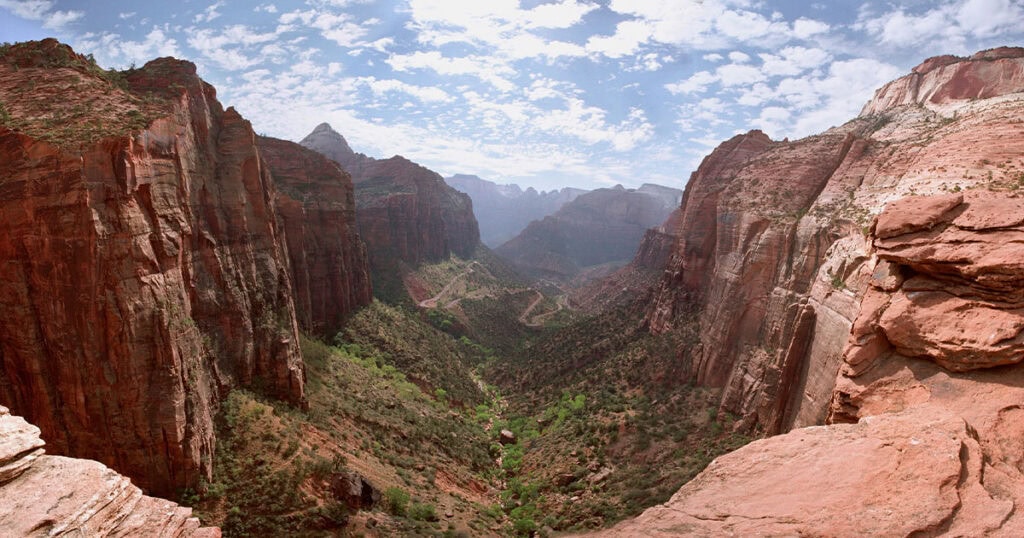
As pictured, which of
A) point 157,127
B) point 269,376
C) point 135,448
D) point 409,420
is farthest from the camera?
point 409,420

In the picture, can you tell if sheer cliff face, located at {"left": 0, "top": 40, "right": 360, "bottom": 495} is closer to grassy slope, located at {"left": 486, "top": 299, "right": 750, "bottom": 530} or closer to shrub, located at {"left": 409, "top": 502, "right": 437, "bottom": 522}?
shrub, located at {"left": 409, "top": 502, "right": 437, "bottom": 522}

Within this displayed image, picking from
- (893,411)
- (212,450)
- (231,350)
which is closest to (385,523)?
(212,450)

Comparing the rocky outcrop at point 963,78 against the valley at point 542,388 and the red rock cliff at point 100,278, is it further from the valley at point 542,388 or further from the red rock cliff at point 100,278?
the red rock cliff at point 100,278

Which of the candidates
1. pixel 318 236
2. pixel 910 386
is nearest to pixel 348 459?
pixel 910 386

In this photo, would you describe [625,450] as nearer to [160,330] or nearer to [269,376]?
[269,376]

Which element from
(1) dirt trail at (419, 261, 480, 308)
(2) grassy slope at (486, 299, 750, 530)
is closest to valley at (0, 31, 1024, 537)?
(2) grassy slope at (486, 299, 750, 530)
